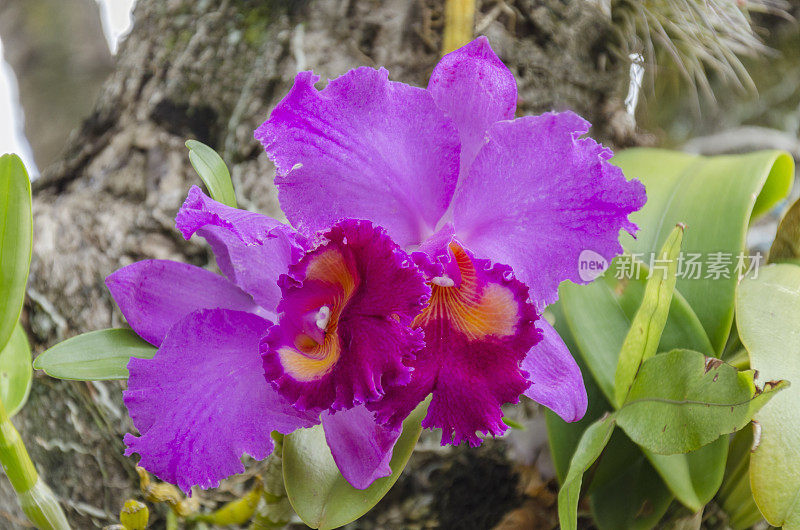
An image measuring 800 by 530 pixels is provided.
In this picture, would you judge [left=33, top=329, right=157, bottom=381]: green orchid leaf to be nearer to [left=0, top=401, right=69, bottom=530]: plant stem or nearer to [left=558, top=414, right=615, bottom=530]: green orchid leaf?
[left=0, top=401, right=69, bottom=530]: plant stem

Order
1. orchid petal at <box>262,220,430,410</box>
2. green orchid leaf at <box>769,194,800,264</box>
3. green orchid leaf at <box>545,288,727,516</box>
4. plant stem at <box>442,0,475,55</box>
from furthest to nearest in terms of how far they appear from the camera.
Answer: plant stem at <box>442,0,475,55</box>
green orchid leaf at <box>769,194,800,264</box>
green orchid leaf at <box>545,288,727,516</box>
orchid petal at <box>262,220,430,410</box>

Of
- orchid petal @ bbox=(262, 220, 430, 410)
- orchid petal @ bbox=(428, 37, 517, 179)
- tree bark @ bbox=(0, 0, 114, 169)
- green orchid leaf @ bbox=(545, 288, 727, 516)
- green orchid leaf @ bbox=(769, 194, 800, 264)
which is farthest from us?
tree bark @ bbox=(0, 0, 114, 169)

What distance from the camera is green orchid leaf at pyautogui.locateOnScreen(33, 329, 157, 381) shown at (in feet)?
1.92

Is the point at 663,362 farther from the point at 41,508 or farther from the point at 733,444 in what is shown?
the point at 41,508

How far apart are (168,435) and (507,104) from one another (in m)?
0.43

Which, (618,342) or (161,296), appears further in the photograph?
(618,342)

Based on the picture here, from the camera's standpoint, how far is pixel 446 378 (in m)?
0.51

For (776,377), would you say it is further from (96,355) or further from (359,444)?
(96,355)

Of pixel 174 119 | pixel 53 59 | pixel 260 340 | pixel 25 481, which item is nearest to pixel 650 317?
pixel 260 340

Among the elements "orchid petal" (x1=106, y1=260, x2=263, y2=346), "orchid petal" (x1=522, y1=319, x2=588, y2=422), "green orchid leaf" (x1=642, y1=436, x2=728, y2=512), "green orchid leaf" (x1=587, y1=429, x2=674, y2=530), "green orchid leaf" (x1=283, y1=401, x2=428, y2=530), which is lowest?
"green orchid leaf" (x1=587, y1=429, x2=674, y2=530)

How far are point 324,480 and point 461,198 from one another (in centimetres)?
31

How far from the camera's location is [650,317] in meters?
0.64

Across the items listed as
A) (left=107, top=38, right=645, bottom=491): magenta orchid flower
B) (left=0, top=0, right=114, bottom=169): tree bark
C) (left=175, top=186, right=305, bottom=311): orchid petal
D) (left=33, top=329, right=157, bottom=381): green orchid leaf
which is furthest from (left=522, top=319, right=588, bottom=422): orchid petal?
(left=0, top=0, right=114, bottom=169): tree bark

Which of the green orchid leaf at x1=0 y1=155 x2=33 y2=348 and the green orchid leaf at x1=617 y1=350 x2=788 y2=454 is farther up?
the green orchid leaf at x1=0 y1=155 x2=33 y2=348
